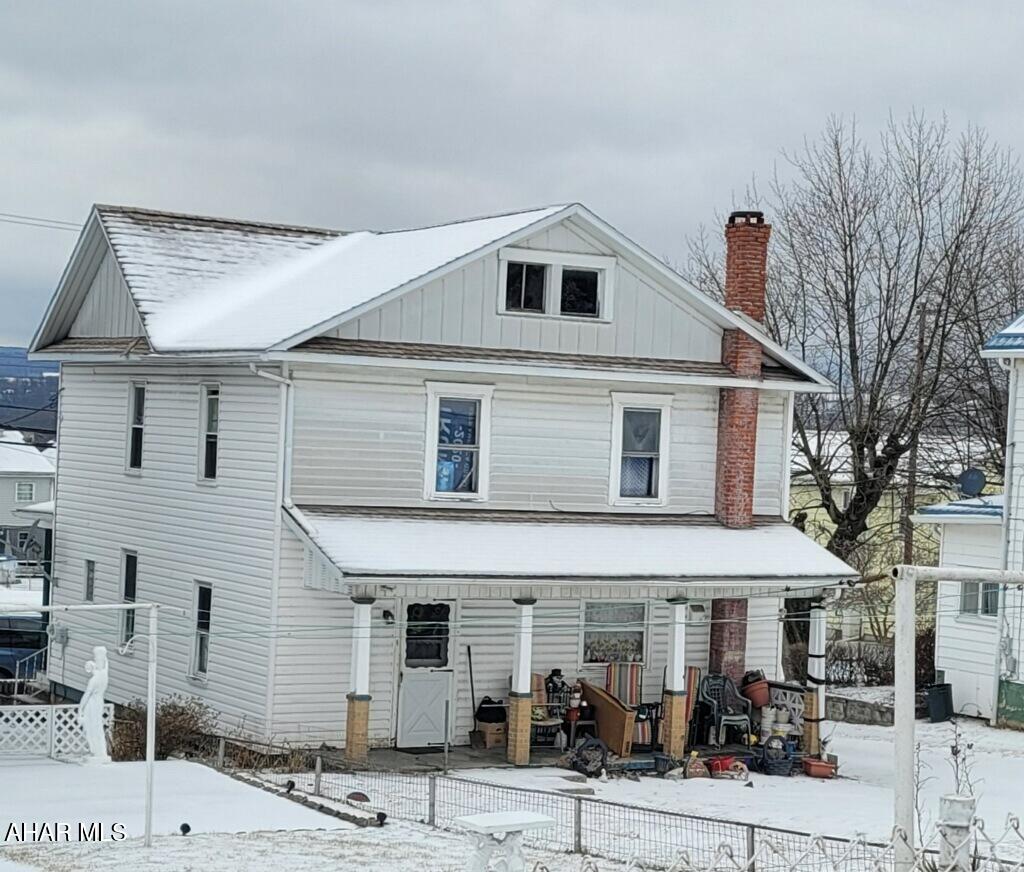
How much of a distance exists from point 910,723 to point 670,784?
10.5 metres

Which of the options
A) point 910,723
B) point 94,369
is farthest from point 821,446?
point 910,723

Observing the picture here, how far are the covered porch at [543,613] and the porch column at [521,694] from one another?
21 mm

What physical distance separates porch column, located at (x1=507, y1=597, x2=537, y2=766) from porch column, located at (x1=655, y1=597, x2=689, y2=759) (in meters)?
2.33

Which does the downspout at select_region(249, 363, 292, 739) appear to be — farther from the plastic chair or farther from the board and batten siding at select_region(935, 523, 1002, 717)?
the board and batten siding at select_region(935, 523, 1002, 717)

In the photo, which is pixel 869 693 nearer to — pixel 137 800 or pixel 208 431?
pixel 208 431

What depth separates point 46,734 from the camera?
22734 mm

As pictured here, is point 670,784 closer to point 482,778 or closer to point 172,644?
point 482,778

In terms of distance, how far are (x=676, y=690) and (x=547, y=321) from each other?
5.87 metres

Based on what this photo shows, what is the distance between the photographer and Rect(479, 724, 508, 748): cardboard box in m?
25.9

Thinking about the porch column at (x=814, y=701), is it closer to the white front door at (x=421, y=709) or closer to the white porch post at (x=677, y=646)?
the white porch post at (x=677, y=646)

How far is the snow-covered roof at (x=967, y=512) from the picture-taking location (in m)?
31.5

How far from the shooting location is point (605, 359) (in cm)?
2716

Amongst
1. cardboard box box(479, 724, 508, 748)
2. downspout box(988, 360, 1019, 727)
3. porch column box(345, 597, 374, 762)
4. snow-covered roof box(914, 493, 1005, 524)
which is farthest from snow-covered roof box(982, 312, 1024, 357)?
porch column box(345, 597, 374, 762)

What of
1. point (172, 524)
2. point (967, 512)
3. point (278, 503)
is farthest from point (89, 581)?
point (967, 512)
